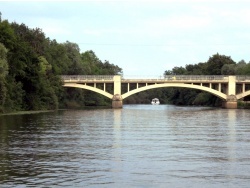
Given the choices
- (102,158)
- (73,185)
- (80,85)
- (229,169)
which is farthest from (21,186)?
(80,85)

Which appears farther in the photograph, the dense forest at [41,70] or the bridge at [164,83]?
the bridge at [164,83]

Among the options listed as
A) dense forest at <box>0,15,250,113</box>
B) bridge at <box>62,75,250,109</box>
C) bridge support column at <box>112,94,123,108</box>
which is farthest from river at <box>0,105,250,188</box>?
bridge support column at <box>112,94,123,108</box>

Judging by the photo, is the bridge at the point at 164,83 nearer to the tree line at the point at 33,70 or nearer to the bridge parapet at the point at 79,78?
the bridge parapet at the point at 79,78

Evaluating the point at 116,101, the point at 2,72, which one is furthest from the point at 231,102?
the point at 2,72

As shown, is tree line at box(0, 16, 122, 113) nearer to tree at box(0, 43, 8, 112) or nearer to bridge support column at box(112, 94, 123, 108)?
tree at box(0, 43, 8, 112)

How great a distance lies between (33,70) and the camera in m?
89.0

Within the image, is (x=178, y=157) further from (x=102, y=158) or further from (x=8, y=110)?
(x=8, y=110)

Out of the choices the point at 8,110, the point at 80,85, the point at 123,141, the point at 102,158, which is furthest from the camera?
the point at 80,85

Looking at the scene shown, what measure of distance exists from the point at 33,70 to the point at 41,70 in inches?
360

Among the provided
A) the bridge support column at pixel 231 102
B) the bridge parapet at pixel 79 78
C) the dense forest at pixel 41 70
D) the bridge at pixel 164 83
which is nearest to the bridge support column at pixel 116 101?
the bridge at pixel 164 83

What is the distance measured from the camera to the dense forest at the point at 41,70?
80.4 meters

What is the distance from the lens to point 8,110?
3056 inches

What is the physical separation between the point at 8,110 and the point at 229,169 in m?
58.1

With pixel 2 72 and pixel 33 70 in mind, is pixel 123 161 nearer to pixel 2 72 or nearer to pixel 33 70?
pixel 2 72
